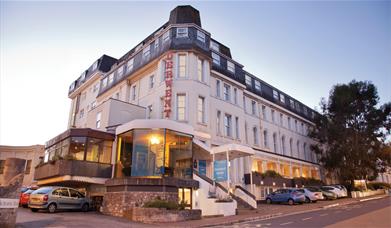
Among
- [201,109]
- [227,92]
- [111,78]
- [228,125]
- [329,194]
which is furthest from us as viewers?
[111,78]

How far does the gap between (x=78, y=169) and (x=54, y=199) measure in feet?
8.86

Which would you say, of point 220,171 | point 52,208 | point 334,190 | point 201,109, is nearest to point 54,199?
point 52,208

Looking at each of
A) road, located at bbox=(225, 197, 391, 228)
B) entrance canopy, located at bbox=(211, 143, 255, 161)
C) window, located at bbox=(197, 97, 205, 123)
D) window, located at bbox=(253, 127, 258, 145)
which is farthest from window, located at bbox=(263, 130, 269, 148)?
road, located at bbox=(225, 197, 391, 228)

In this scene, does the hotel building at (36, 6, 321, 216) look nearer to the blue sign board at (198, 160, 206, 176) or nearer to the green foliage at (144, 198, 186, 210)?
the blue sign board at (198, 160, 206, 176)

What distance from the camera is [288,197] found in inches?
984

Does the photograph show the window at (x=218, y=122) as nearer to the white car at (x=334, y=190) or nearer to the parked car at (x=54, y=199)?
the parked car at (x=54, y=199)

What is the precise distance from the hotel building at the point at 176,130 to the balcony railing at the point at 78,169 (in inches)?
2.5

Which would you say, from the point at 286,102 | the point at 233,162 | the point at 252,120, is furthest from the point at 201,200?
the point at 286,102

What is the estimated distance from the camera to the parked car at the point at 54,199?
1585 cm

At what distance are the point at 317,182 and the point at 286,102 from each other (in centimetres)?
1204

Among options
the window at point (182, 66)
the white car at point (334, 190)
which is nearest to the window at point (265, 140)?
the white car at point (334, 190)

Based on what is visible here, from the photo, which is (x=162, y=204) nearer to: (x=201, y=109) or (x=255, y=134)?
(x=201, y=109)

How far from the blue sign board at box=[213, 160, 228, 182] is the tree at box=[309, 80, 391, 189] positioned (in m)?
26.9

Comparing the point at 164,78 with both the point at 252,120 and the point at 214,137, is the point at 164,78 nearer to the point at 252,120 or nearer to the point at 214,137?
the point at 214,137
